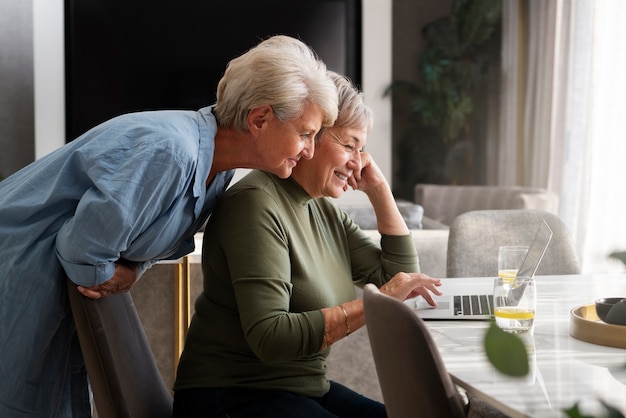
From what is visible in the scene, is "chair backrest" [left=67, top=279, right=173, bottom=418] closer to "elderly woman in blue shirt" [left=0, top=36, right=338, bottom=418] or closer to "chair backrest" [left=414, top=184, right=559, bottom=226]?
"elderly woman in blue shirt" [left=0, top=36, right=338, bottom=418]

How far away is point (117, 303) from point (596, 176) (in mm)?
4275

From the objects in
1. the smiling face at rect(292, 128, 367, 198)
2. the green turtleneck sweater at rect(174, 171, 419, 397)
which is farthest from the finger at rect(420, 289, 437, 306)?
the smiling face at rect(292, 128, 367, 198)

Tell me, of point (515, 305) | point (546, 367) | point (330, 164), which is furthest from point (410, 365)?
point (330, 164)

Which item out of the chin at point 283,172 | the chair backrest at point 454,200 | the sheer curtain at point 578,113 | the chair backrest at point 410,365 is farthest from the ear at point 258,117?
the chair backrest at point 454,200

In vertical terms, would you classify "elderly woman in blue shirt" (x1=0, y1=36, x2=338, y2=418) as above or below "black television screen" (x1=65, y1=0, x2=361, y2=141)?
below

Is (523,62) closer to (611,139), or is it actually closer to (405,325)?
(611,139)

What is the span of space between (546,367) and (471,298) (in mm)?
546

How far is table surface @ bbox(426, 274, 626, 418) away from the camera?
3.76 ft

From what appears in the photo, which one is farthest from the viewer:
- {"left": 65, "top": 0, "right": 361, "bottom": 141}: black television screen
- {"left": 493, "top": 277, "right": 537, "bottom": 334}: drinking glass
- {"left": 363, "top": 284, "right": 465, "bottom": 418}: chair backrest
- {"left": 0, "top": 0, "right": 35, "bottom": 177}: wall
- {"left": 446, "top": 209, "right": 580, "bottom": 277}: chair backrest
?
{"left": 0, "top": 0, "right": 35, "bottom": 177}: wall

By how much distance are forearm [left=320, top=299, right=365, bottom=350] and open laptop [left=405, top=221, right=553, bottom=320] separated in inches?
6.0

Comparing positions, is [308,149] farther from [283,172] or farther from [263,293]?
[263,293]

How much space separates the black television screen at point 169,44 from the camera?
20.4 feet

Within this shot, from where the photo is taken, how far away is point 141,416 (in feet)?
5.02

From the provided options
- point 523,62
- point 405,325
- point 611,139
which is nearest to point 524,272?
point 405,325
